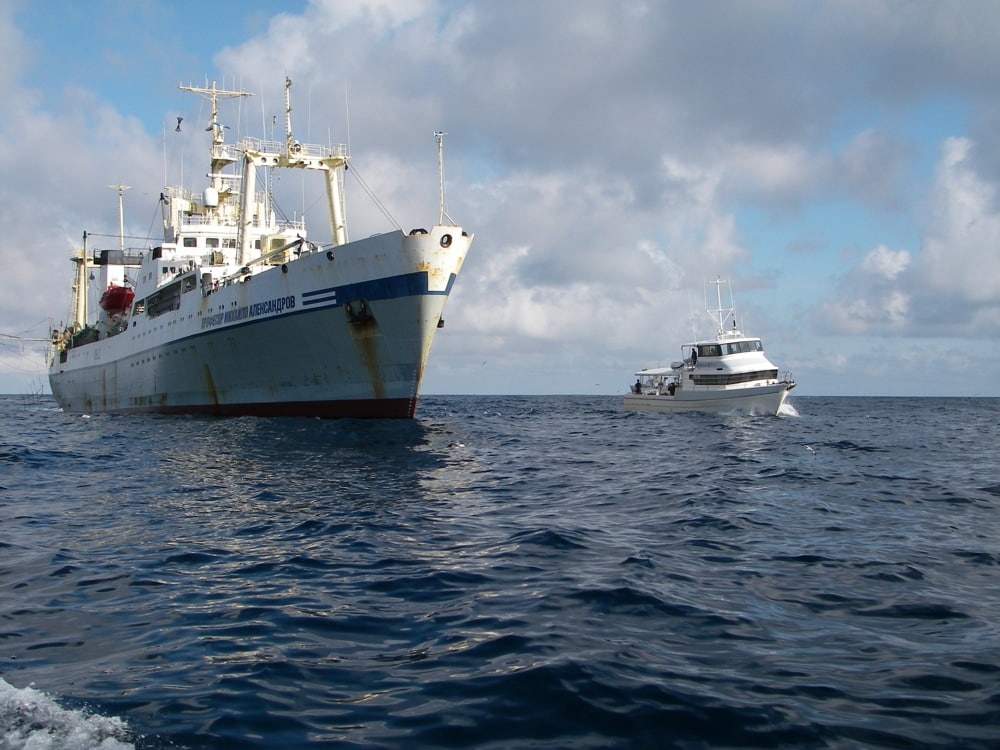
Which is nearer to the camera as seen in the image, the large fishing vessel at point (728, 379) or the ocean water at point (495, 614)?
the ocean water at point (495, 614)

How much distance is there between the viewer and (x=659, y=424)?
117 ft

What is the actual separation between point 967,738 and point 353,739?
360 centimetres

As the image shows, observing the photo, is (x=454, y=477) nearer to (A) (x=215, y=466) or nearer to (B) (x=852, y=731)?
(A) (x=215, y=466)

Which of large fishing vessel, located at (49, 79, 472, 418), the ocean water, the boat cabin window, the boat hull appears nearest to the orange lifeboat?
large fishing vessel, located at (49, 79, 472, 418)

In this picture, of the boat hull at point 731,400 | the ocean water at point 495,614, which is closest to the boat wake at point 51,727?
the ocean water at point 495,614

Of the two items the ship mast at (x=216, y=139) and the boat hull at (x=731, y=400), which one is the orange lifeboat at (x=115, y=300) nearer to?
the ship mast at (x=216, y=139)

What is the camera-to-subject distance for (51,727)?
14.3 ft

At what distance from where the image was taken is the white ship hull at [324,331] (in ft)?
88.4

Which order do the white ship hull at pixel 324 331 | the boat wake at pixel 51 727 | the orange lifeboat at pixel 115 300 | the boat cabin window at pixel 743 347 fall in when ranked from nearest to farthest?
the boat wake at pixel 51 727
the white ship hull at pixel 324 331
the boat cabin window at pixel 743 347
the orange lifeboat at pixel 115 300

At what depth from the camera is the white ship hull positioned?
27.0 meters

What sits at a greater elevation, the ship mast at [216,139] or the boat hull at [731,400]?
the ship mast at [216,139]

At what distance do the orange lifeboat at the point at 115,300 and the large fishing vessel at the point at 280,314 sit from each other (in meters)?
3.18

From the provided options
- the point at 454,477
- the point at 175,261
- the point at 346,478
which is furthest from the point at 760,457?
the point at 175,261

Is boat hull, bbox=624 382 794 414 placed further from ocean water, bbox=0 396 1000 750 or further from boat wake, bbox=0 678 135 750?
boat wake, bbox=0 678 135 750
